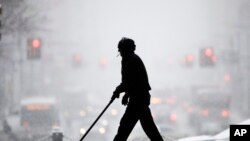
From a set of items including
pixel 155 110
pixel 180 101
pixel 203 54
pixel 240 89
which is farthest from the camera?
pixel 180 101

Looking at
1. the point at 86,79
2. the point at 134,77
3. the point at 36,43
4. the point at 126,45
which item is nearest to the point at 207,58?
the point at 36,43

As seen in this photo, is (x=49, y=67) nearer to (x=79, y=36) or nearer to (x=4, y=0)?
(x=4, y=0)

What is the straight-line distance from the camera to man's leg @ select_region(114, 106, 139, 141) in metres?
9.64

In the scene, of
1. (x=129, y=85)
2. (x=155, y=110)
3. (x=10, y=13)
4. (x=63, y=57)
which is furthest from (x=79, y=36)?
(x=129, y=85)

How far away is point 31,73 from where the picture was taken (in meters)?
60.1

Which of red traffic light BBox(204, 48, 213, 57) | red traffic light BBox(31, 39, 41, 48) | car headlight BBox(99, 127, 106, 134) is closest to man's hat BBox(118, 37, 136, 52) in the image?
car headlight BBox(99, 127, 106, 134)

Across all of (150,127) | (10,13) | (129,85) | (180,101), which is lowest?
(180,101)

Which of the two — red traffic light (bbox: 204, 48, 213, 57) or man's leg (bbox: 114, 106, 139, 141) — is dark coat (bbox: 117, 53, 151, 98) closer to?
man's leg (bbox: 114, 106, 139, 141)

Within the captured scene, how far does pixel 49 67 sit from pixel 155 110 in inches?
1239

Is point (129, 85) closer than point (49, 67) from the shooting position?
Yes

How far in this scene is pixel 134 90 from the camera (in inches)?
379

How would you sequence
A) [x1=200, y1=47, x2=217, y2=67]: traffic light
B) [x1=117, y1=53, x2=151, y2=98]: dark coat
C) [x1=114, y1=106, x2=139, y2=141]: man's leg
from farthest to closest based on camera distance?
[x1=200, y1=47, x2=217, y2=67]: traffic light, [x1=114, y1=106, x2=139, y2=141]: man's leg, [x1=117, y1=53, x2=151, y2=98]: dark coat

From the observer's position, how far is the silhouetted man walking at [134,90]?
376 inches

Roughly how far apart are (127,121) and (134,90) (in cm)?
44
